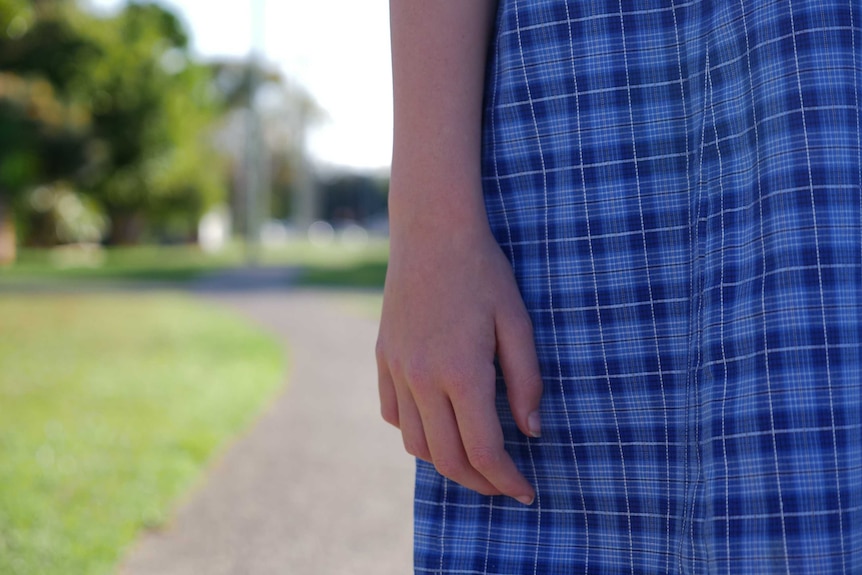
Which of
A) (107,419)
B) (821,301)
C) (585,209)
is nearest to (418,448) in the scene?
(585,209)

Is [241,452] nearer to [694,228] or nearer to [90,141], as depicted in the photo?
[694,228]

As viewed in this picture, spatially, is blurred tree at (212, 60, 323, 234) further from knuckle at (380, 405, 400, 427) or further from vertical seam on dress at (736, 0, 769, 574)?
vertical seam on dress at (736, 0, 769, 574)

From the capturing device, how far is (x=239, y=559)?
288cm

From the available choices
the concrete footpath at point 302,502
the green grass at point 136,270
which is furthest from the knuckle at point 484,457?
the green grass at point 136,270

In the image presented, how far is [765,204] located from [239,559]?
2487 mm

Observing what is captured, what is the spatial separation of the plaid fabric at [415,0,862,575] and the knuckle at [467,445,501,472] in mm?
68

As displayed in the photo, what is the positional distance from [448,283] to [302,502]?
2.89m

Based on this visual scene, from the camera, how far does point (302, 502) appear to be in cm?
355

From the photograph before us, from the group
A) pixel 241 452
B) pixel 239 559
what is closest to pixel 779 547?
pixel 239 559

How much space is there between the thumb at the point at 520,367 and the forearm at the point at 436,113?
110 millimetres

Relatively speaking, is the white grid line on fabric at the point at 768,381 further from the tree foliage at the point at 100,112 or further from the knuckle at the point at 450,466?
the tree foliage at the point at 100,112

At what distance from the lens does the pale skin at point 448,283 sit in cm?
83

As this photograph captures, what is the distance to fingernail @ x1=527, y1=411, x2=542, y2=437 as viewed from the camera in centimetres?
86

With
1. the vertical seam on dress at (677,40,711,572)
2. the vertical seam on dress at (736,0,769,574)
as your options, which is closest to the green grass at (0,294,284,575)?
the vertical seam on dress at (677,40,711,572)
